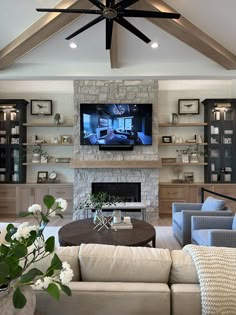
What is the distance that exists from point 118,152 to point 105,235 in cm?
319

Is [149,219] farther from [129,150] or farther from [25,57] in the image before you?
[25,57]

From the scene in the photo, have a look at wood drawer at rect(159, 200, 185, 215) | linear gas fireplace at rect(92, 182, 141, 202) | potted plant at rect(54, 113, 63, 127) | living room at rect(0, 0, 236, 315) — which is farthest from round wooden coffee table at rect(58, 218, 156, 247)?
potted plant at rect(54, 113, 63, 127)

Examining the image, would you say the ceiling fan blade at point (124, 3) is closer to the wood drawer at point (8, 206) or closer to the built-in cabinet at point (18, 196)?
the built-in cabinet at point (18, 196)

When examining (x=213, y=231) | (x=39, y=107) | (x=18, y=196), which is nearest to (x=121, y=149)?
(x=39, y=107)

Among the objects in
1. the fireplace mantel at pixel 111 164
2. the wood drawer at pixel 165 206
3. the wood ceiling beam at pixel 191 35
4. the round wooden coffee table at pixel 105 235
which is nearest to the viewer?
the round wooden coffee table at pixel 105 235

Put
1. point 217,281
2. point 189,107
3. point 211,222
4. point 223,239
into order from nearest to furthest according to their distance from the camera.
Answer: point 217,281
point 223,239
point 211,222
point 189,107

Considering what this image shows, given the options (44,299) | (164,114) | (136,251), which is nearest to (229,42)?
(164,114)

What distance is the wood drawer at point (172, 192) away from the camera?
6504 millimetres

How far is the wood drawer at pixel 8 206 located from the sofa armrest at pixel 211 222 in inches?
175

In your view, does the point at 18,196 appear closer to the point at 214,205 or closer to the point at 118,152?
the point at 118,152

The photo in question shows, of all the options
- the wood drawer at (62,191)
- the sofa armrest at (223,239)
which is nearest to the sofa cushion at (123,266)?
the sofa armrest at (223,239)

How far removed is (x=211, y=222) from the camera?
3729mm

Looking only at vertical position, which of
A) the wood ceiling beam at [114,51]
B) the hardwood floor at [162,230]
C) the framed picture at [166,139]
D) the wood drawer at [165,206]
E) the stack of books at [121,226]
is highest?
the wood ceiling beam at [114,51]

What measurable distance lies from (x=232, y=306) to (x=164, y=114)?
234 inches
